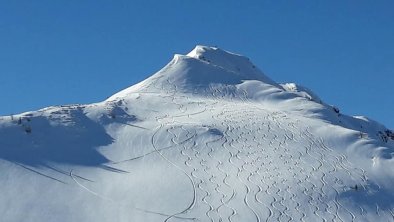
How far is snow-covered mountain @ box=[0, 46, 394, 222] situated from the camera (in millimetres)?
20922

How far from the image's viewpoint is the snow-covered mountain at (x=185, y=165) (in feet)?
68.6

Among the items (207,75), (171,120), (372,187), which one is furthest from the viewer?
(207,75)

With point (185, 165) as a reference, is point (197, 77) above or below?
above

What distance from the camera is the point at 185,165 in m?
24.4

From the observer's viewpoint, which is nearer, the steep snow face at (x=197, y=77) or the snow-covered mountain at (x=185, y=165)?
the snow-covered mountain at (x=185, y=165)

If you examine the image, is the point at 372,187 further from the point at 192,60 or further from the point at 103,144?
the point at 192,60

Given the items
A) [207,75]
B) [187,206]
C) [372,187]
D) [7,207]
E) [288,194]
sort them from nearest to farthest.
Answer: [7,207]
[187,206]
[288,194]
[372,187]
[207,75]

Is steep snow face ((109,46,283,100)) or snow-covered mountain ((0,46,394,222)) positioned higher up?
steep snow face ((109,46,283,100))

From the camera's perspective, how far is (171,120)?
2897cm

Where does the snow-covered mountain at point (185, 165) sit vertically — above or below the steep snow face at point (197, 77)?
below

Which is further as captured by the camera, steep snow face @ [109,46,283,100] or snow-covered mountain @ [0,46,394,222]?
steep snow face @ [109,46,283,100]

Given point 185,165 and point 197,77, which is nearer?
point 185,165

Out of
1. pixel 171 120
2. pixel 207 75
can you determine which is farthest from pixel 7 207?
pixel 207 75

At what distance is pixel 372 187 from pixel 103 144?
9868 millimetres
